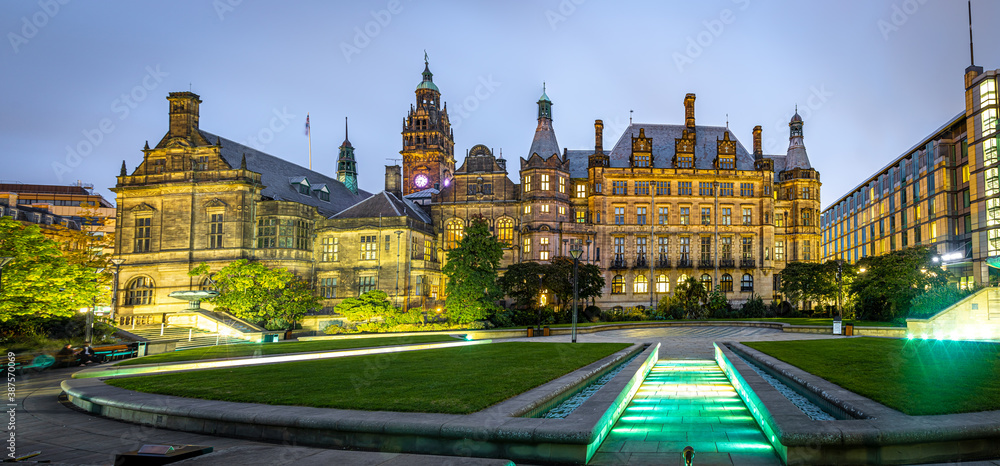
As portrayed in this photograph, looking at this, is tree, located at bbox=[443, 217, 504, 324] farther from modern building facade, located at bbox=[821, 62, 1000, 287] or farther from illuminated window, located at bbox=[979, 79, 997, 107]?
illuminated window, located at bbox=[979, 79, 997, 107]

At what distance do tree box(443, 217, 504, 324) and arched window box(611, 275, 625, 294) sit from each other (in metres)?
20.4

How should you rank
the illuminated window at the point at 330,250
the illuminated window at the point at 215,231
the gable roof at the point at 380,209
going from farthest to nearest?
the illuminated window at the point at 330,250 < the gable roof at the point at 380,209 < the illuminated window at the point at 215,231

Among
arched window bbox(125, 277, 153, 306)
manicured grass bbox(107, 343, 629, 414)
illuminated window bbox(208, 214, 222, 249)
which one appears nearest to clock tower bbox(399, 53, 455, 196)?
illuminated window bbox(208, 214, 222, 249)

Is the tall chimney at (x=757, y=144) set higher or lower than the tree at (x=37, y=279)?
higher

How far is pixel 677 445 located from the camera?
9727mm

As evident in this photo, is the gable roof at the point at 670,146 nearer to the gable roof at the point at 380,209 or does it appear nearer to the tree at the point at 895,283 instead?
the tree at the point at 895,283

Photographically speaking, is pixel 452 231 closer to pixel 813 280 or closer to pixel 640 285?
pixel 640 285

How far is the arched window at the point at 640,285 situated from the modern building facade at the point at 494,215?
110mm

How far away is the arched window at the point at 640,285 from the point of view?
63844 millimetres

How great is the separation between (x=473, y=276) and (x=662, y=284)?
2770 centimetres

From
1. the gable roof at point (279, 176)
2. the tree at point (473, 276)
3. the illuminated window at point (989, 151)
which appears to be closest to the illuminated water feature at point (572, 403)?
the tree at point (473, 276)

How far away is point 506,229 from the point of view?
6197 centimetres

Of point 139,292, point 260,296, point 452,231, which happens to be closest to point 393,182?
point 452,231

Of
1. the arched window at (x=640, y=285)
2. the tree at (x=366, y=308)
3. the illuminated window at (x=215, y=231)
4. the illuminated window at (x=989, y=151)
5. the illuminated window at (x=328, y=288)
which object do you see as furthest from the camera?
the arched window at (x=640, y=285)
